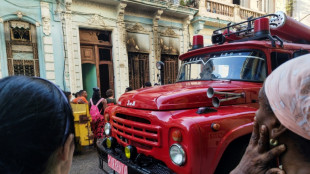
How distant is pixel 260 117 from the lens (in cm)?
90

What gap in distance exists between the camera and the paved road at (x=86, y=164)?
3.63 metres

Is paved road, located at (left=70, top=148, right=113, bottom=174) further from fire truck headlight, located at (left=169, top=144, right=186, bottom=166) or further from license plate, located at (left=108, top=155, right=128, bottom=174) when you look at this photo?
fire truck headlight, located at (left=169, top=144, right=186, bottom=166)

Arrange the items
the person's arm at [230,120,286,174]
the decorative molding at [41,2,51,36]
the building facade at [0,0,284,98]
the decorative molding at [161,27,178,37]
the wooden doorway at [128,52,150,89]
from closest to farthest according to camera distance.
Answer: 1. the person's arm at [230,120,286,174]
2. the building facade at [0,0,284,98]
3. the decorative molding at [41,2,51,36]
4. the wooden doorway at [128,52,150,89]
5. the decorative molding at [161,27,178,37]

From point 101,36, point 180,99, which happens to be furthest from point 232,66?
point 101,36

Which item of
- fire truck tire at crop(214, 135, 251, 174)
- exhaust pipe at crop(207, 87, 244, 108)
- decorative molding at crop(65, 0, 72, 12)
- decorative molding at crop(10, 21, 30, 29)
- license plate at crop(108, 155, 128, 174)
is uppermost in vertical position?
decorative molding at crop(65, 0, 72, 12)

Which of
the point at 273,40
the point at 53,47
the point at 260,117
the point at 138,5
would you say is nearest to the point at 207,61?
the point at 273,40

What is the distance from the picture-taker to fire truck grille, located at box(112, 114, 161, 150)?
7.05ft

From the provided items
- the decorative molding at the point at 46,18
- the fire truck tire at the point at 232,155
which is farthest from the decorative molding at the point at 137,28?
the fire truck tire at the point at 232,155

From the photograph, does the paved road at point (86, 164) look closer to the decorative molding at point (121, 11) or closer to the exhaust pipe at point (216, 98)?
the exhaust pipe at point (216, 98)

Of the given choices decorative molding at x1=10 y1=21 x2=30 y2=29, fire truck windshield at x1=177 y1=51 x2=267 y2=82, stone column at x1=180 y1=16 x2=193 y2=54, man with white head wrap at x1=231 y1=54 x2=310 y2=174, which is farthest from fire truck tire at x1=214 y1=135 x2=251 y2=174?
stone column at x1=180 y1=16 x2=193 y2=54

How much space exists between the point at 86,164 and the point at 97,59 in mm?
5044

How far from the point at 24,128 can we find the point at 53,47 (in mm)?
7378

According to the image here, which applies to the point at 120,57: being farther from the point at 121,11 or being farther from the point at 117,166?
the point at 117,166

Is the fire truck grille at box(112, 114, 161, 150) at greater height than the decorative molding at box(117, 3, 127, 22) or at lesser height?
lesser
